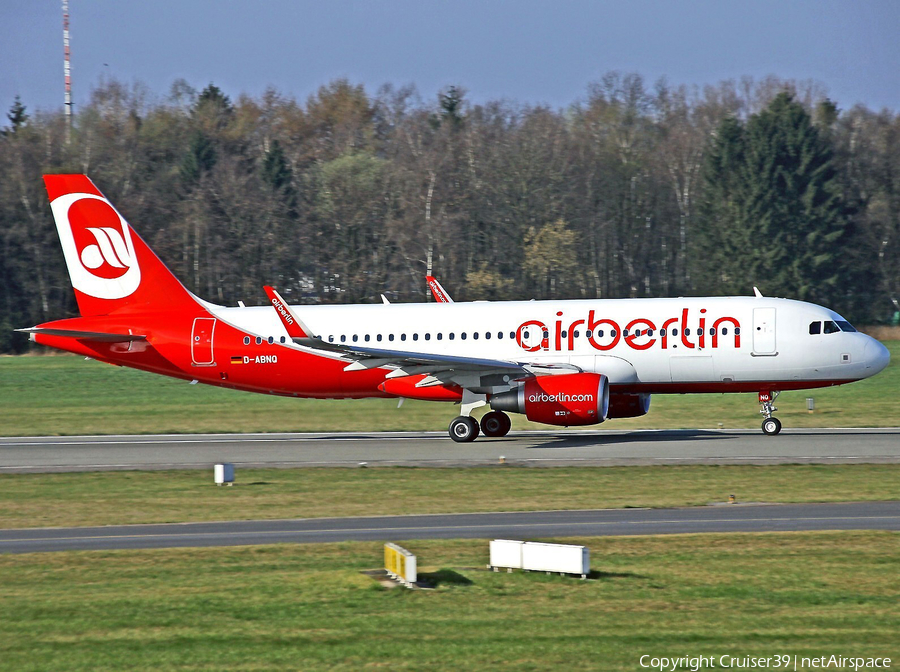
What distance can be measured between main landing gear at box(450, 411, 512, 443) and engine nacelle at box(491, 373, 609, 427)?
7.03 ft

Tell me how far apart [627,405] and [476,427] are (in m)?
4.39

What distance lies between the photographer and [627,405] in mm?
31078

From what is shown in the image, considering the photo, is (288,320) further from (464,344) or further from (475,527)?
(475,527)

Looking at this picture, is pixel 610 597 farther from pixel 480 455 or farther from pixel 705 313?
pixel 705 313

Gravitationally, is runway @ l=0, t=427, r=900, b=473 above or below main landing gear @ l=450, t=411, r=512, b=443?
below

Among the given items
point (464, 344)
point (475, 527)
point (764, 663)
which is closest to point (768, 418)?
point (464, 344)

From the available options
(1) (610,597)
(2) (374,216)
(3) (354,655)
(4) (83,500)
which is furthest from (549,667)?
(2) (374,216)

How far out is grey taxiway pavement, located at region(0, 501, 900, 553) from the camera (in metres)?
16.7

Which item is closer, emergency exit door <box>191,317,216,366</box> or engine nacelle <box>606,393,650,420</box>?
engine nacelle <box>606,393,650,420</box>

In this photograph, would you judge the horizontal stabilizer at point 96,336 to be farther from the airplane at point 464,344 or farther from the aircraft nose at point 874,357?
the aircraft nose at point 874,357

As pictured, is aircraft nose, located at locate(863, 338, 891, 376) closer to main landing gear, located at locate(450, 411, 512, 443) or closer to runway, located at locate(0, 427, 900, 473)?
runway, located at locate(0, 427, 900, 473)

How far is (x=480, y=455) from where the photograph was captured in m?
27.8

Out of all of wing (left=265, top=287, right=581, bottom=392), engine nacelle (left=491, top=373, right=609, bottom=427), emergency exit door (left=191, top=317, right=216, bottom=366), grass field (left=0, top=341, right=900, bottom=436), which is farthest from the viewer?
grass field (left=0, top=341, right=900, bottom=436)

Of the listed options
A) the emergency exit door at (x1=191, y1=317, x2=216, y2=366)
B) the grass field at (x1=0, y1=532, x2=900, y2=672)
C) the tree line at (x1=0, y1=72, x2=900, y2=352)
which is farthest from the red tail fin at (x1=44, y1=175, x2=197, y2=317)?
the tree line at (x1=0, y1=72, x2=900, y2=352)
